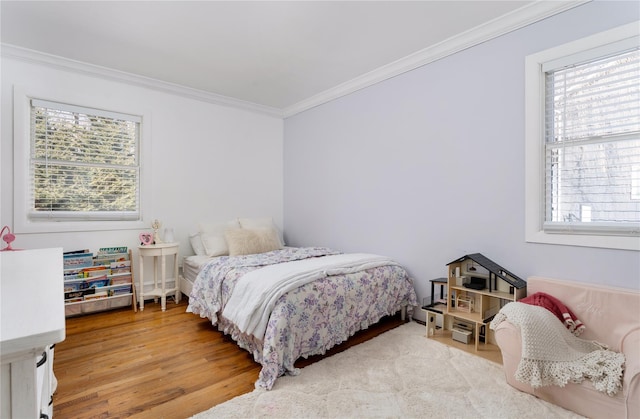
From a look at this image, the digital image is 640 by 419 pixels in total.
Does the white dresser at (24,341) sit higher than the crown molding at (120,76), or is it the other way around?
the crown molding at (120,76)

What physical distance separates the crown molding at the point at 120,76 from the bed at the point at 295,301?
230 centimetres

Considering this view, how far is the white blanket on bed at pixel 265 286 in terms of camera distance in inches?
86.7

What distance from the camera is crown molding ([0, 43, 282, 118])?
9.95 feet

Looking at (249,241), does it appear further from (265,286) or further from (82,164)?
(82,164)

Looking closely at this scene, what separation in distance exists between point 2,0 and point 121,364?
282 centimetres

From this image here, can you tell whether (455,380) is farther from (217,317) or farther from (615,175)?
(217,317)

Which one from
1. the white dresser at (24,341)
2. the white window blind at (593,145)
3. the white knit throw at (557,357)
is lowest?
the white knit throw at (557,357)

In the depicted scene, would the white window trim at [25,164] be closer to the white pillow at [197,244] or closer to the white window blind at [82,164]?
the white window blind at [82,164]

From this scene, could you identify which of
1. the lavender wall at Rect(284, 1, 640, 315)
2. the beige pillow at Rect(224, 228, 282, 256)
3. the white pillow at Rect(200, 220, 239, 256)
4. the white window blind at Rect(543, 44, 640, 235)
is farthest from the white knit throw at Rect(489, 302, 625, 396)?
the white pillow at Rect(200, 220, 239, 256)

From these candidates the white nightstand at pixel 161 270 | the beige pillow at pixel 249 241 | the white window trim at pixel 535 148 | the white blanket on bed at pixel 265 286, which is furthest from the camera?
the beige pillow at pixel 249 241

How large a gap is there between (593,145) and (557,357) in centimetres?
147

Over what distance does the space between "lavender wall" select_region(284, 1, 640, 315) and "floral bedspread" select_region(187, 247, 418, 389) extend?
491 mm

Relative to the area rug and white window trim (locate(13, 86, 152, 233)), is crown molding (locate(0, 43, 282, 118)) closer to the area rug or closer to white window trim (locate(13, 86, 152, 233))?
white window trim (locate(13, 86, 152, 233))

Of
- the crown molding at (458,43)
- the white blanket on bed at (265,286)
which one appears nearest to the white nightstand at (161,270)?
the white blanket on bed at (265,286)
